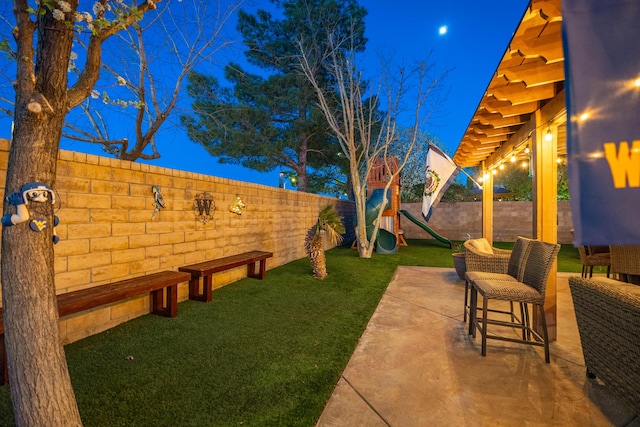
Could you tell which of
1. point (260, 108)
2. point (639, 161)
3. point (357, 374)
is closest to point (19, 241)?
point (357, 374)

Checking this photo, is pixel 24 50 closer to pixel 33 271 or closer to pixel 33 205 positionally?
pixel 33 205

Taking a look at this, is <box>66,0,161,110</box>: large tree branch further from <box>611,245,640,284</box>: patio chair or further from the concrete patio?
<box>611,245,640,284</box>: patio chair

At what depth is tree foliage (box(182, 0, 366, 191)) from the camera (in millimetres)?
12008

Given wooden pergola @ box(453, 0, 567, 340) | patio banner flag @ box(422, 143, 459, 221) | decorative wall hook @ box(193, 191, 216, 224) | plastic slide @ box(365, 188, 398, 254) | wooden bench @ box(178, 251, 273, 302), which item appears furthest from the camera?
plastic slide @ box(365, 188, 398, 254)

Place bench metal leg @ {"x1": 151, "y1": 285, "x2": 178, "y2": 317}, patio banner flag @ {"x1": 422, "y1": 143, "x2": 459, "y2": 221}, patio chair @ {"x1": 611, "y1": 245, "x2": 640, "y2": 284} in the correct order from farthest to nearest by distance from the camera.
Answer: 1. patio banner flag @ {"x1": 422, "y1": 143, "x2": 459, "y2": 221}
2. patio chair @ {"x1": 611, "y1": 245, "x2": 640, "y2": 284}
3. bench metal leg @ {"x1": 151, "y1": 285, "x2": 178, "y2": 317}

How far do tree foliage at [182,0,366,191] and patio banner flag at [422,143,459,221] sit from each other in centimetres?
702

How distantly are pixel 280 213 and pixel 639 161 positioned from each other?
6.63 meters

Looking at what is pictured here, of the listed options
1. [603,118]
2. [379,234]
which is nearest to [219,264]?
[603,118]

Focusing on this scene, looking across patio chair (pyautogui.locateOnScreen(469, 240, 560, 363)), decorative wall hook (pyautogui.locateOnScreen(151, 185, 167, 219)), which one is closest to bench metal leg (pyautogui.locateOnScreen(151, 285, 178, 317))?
decorative wall hook (pyautogui.locateOnScreen(151, 185, 167, 219))

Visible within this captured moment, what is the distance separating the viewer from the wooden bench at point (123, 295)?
242 cm

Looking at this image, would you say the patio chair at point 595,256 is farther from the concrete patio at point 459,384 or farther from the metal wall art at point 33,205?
the metal wall art at point 33,205

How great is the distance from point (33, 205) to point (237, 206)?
426 cm

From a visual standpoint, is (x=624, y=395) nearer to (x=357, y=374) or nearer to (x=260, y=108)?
(x=357, y=374)

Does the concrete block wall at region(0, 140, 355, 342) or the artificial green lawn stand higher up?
the concrete block wall at region(0, 140, 355, 342)
